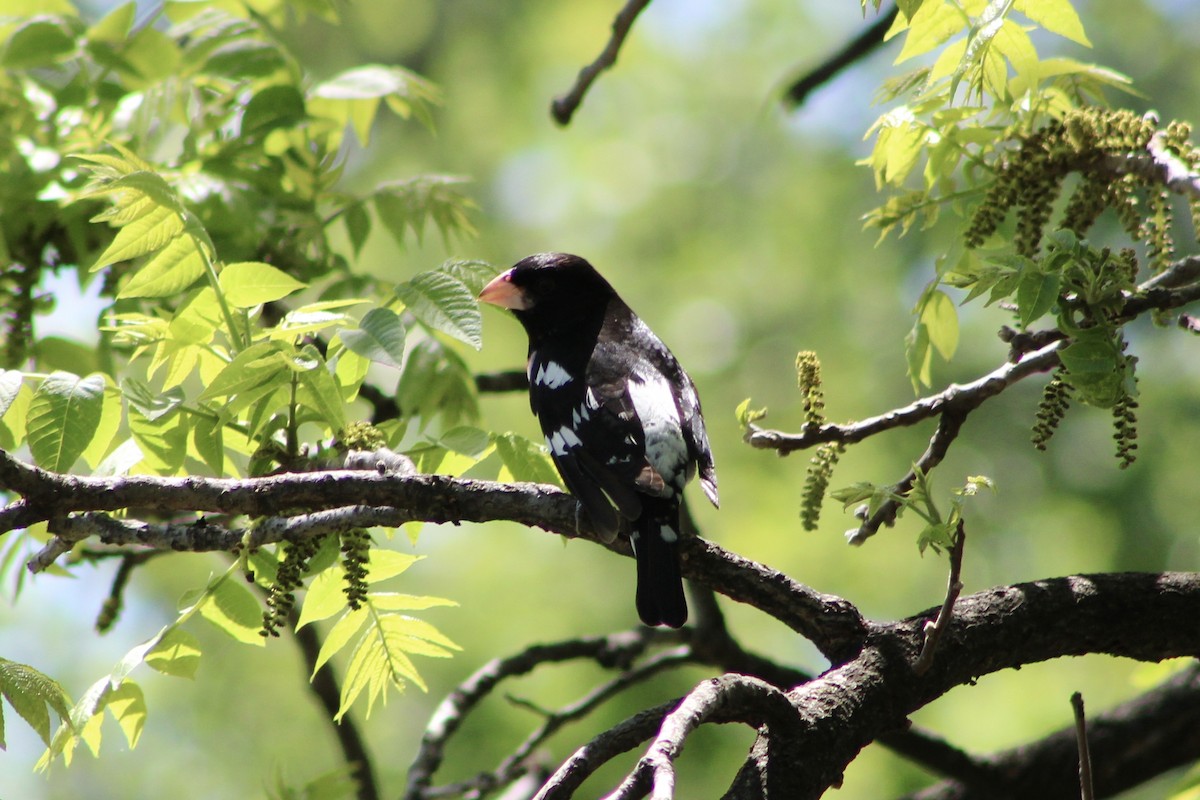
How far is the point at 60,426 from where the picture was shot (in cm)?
253

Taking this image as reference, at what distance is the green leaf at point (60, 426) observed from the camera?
251cm

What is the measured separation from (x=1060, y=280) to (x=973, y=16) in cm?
101

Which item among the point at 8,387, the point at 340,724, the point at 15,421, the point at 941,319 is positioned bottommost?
the point at 340,724

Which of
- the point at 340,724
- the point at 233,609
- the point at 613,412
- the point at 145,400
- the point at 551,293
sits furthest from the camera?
the point at 551,293

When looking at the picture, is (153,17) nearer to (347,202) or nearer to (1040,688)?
(347,202)

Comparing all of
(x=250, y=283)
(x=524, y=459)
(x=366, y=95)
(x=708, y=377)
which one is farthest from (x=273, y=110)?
(x=708, y=377)

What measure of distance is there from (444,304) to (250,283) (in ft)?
1.64

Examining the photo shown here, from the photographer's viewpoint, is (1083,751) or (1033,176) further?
(1033,176)

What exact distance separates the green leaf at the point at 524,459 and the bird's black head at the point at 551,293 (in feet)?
5.33

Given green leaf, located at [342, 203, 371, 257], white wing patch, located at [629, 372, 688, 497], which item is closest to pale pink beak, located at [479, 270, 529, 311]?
green leaf, located at [342, 203, 371, 257]

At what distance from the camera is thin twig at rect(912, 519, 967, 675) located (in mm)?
2227

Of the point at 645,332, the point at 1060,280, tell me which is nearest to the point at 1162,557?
the point at 645,332

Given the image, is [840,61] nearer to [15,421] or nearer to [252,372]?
[252,372]

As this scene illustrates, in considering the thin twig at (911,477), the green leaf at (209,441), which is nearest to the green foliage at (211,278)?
the green leaf at (209,441)
